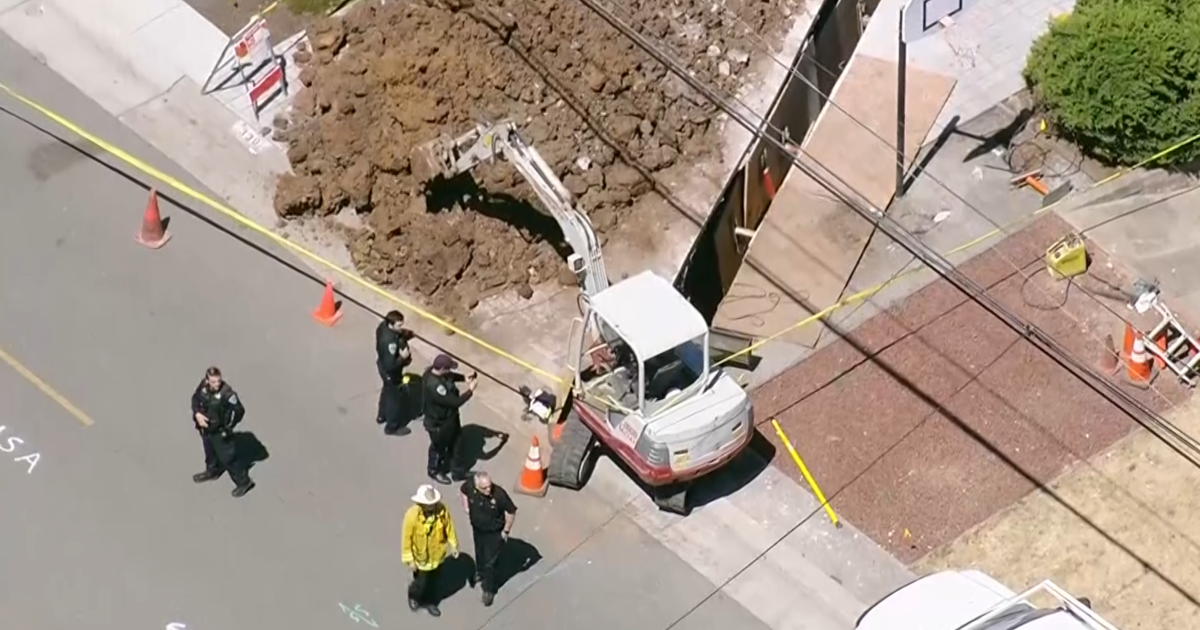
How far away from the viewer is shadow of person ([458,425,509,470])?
18.3 meters

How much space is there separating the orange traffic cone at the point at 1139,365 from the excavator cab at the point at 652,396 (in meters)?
4.71

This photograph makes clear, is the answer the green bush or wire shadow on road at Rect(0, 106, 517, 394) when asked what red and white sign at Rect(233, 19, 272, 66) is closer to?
wire shadow on road at Rect(0, 106, 517, 394)

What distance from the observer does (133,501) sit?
57.4 feet

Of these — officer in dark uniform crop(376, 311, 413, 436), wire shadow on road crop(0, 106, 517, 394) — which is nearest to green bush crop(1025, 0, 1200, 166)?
wire shadow on road crop(0, 106, 517, 394)

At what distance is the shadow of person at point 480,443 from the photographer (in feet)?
60.0

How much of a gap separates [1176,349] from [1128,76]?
348 cm

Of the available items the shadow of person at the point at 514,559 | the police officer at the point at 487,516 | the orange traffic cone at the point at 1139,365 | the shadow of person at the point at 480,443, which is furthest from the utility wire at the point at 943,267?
the police officer at the point at 487,516

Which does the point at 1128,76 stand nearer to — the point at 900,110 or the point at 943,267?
the point at 900,110

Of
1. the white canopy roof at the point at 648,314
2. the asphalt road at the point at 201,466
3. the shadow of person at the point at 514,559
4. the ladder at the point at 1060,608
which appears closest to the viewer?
the ladder at the point at 1060,608

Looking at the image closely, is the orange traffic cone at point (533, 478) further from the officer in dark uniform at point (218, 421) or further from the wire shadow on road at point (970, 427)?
the officer in dark uniform at point (218, 421)

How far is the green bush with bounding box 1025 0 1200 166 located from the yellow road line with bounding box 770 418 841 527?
5.81 m

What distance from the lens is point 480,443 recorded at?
18453mm

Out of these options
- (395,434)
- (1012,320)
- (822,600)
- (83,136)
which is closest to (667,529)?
(822,600)

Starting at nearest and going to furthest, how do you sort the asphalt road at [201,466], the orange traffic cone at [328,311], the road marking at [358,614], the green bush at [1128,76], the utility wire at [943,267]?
the road marking at [358,614], the asphalt road at [201,466], the utility wire at [943,267], the orange traffic cone at [328,311], the green bush at [1128,76]
